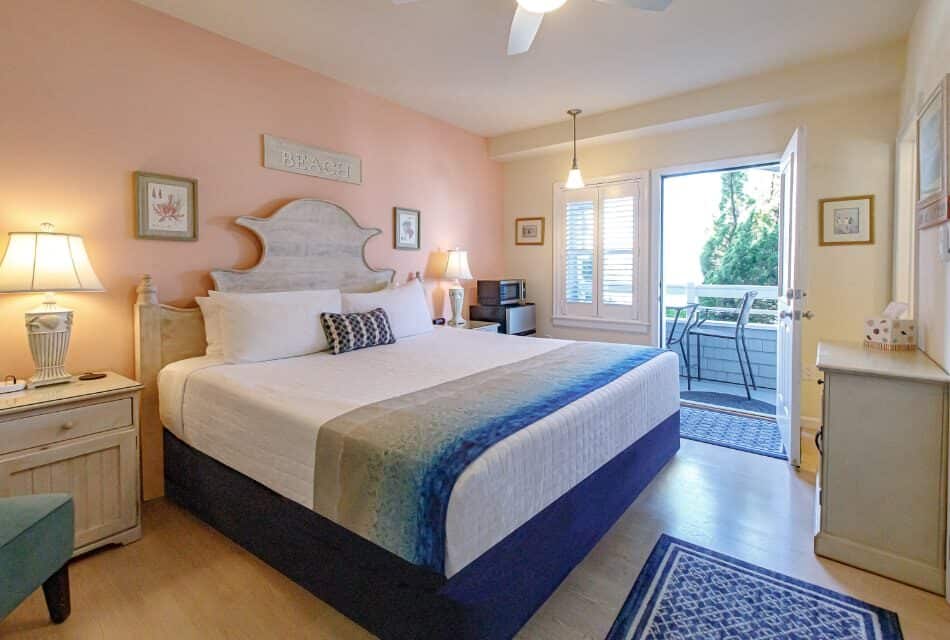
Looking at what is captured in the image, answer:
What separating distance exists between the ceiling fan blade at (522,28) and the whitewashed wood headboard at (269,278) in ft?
5.53

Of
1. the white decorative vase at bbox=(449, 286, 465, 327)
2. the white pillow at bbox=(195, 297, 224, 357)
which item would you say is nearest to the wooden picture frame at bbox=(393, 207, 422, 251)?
the white decorative vase at bbox=(449, 286, 465, 327)

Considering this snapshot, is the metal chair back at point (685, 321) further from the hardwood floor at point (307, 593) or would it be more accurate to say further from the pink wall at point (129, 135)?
the pink wall at point (129, 135)

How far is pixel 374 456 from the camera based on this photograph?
1.44m

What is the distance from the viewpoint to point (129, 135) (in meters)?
2.49

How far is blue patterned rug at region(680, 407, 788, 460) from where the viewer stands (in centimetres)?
322

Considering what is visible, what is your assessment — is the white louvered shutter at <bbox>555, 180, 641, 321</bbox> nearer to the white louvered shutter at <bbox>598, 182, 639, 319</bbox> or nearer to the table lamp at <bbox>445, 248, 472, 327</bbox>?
the white louvered shutter at <bbox>598, 182, 639, 319</bbox>

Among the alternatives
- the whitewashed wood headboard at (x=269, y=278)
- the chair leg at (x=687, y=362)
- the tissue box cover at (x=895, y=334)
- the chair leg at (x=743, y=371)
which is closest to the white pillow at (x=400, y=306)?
the whitewashed wood headboard at (x=269, y=278)

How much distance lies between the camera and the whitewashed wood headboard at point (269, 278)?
2533mm

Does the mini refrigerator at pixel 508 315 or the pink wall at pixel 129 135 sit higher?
the pink wall at pixel 129 135

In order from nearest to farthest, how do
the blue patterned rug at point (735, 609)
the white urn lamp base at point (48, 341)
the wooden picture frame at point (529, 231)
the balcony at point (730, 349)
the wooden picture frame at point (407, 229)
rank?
the blue patterned rug at point (735, 609) < the white urn lamp base at point (48, 341) < the wooden picture frame at point (407, 229) < the balcony at point (730, 349) < the wooden picture frame at point (529, 231)

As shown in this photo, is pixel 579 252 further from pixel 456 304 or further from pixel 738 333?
pixel 738 333

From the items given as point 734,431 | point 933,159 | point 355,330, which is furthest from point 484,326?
point 933,159

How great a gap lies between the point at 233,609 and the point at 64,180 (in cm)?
211

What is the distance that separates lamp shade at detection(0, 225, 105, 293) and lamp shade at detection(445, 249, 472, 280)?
103 inches
